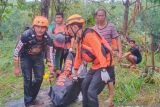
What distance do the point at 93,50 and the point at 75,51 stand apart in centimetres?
108

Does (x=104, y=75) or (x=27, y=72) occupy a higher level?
(x=104, y=75)

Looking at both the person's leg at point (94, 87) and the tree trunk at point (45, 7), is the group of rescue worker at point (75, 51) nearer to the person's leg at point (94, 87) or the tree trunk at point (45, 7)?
the person's leg at point (94, 87)

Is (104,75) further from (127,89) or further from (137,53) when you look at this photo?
(137,53)

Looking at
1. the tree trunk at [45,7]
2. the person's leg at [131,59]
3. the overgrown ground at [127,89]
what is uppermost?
the tree trunk at [45,7]

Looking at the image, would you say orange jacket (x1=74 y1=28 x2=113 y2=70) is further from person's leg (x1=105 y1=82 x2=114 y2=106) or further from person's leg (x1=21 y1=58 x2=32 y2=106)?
person's leg (x1=21 y1=58 x2=32 y2=106)

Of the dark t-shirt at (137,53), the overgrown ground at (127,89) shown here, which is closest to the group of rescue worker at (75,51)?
the overgrown ground at (127,89)

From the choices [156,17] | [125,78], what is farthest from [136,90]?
[156,17]

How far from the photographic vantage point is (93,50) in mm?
5359

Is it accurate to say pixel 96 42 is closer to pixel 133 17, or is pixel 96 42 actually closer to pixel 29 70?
pixel 29 70

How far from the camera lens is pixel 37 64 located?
673 centimetres

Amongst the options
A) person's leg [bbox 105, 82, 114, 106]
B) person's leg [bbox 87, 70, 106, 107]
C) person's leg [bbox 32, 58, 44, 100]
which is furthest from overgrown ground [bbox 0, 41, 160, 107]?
person's leg [bbox 87, 70, 106, 107]

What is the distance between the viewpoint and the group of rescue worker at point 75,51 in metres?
5.41

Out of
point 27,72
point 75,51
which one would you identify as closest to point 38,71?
point 27,72

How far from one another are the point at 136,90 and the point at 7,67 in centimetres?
446
